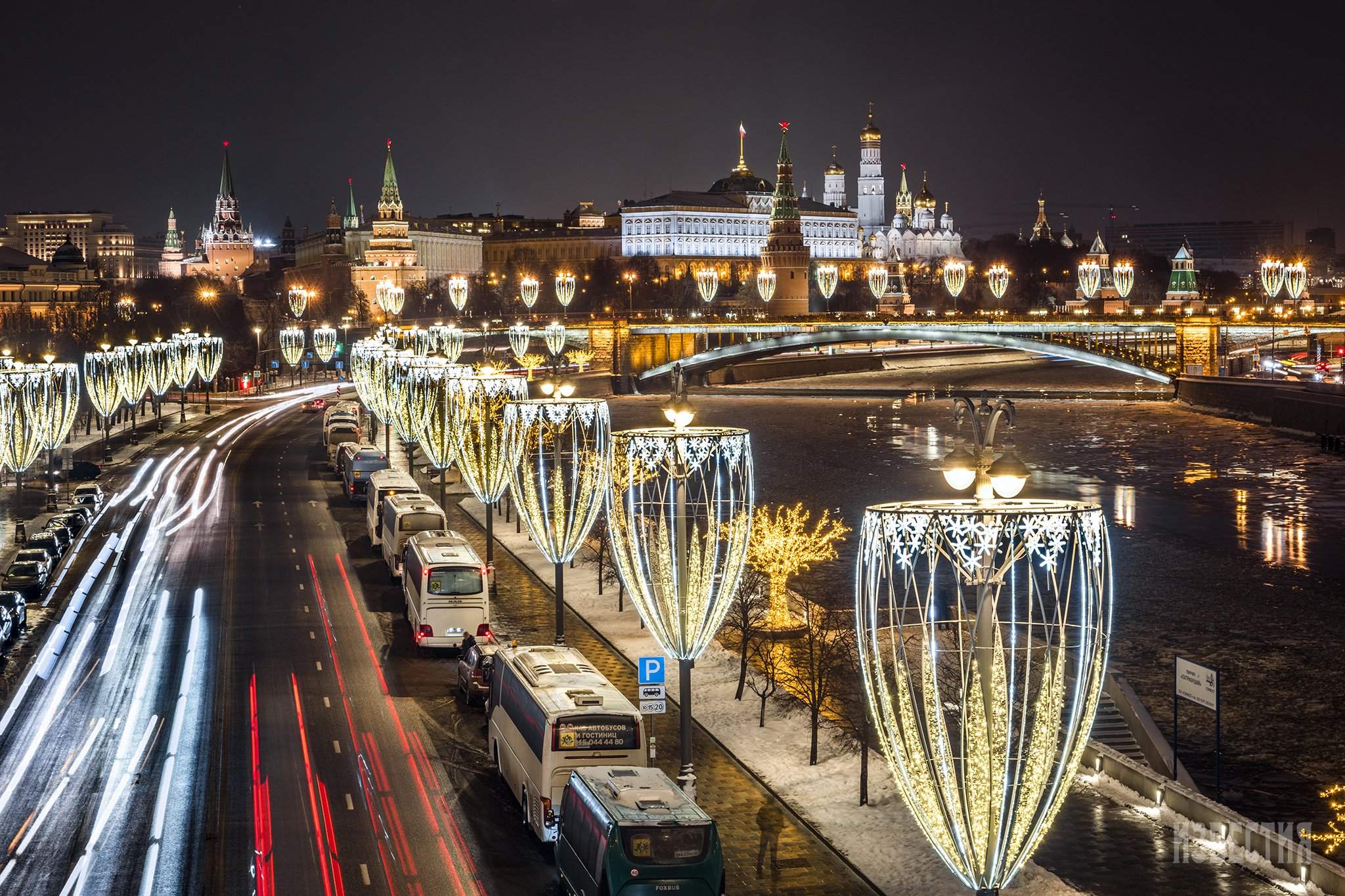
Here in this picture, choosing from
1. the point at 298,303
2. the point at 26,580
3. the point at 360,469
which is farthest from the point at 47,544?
the point at 298,303

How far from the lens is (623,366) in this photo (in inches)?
4112

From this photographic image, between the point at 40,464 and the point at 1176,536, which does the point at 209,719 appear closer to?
the point at 1176,536

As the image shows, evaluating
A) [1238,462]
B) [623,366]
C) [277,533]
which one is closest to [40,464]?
[277,533]

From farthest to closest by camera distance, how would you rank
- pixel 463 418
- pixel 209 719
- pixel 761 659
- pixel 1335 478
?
pixel 1335 478 → pixel 463 418 → pixel 761 659 → pixel 209 719

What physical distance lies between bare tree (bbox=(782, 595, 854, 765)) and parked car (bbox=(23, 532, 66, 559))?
16817mm

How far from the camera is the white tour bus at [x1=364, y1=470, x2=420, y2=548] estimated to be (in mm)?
38438

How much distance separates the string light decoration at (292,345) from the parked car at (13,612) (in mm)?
72813

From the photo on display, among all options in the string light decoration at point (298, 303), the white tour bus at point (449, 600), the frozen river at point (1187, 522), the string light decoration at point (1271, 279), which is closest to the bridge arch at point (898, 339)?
the frozen river at point (1187, 522)

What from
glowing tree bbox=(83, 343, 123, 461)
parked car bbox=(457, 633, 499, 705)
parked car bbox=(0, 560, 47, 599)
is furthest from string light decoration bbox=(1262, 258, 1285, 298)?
parked car bbox=(457, 633, 499, 705)

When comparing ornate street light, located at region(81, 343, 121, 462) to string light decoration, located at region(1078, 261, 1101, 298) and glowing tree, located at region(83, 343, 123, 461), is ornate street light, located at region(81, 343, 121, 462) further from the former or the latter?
string light decoration, located at region(1078, 261, 1101, 298)

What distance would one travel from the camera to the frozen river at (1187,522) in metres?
25.2

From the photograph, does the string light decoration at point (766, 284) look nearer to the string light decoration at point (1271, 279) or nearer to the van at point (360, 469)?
the string light decoration at point (1271, 279)

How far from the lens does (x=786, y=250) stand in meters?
150

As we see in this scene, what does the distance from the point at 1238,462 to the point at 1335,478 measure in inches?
198
